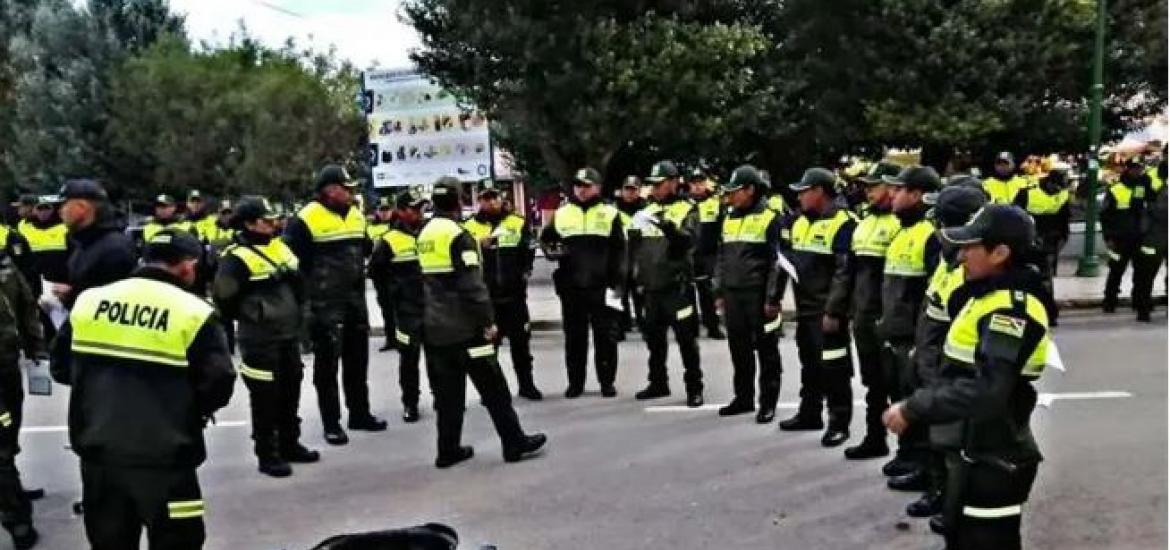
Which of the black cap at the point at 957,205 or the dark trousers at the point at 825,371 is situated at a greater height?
the black cap at the point at 957,205

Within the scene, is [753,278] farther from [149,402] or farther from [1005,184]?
[1005,184]

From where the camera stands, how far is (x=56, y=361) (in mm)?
4984

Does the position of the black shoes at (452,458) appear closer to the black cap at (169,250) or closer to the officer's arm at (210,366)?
the officer's arm at (210,366)

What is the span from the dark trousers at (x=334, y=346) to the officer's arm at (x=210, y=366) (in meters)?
3.83

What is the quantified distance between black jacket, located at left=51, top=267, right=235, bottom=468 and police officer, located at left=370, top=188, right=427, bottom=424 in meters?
4.38

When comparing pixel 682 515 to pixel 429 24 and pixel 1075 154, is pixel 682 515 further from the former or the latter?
pixel 1075 154

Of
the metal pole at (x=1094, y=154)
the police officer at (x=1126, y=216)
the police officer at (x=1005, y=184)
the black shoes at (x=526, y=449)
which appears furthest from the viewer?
the metal pole at (x=1094, y=154)

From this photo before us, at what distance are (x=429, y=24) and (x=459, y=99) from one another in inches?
51.7

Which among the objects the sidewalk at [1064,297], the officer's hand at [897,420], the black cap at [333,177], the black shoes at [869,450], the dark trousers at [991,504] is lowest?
the black shoes at [869,450]

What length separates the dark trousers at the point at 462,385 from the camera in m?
7.32

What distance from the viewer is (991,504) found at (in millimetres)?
4152

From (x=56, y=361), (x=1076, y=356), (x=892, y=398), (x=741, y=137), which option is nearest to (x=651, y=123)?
(x=741, y=137)

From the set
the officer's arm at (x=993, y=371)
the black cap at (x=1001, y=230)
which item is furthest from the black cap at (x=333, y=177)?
the officer's arm at (x=993, y=371)

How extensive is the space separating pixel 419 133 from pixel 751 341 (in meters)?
9.99
